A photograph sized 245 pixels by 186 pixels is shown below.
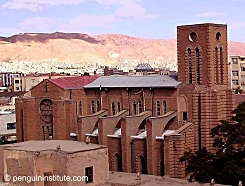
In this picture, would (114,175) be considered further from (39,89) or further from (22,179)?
(39,89)

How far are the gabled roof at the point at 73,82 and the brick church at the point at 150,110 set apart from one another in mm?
191

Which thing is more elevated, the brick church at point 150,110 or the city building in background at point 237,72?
the city building in background at point 237,72

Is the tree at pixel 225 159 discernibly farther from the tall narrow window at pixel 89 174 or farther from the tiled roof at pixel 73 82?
the tiled roof at pixel 73 82

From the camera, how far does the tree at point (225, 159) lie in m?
30.0

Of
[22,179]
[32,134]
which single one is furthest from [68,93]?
[22,179]

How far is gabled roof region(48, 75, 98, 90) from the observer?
45625 mm

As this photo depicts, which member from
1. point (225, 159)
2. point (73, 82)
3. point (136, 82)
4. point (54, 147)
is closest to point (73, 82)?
point (73, 82)

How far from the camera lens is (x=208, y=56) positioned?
38969 mm

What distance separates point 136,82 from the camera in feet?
141

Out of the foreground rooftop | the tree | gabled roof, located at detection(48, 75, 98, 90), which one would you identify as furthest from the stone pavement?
gabled roof, located at detection(48, 75, 98, 90)

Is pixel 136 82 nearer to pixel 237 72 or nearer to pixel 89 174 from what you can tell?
pixel 89 174

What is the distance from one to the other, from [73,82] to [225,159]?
19.3 metres

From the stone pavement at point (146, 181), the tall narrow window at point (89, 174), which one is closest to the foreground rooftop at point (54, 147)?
the tall narrow window at point (89, 174)

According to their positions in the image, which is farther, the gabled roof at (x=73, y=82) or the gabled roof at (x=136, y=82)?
the gabled roof at (x=73, y=82)
